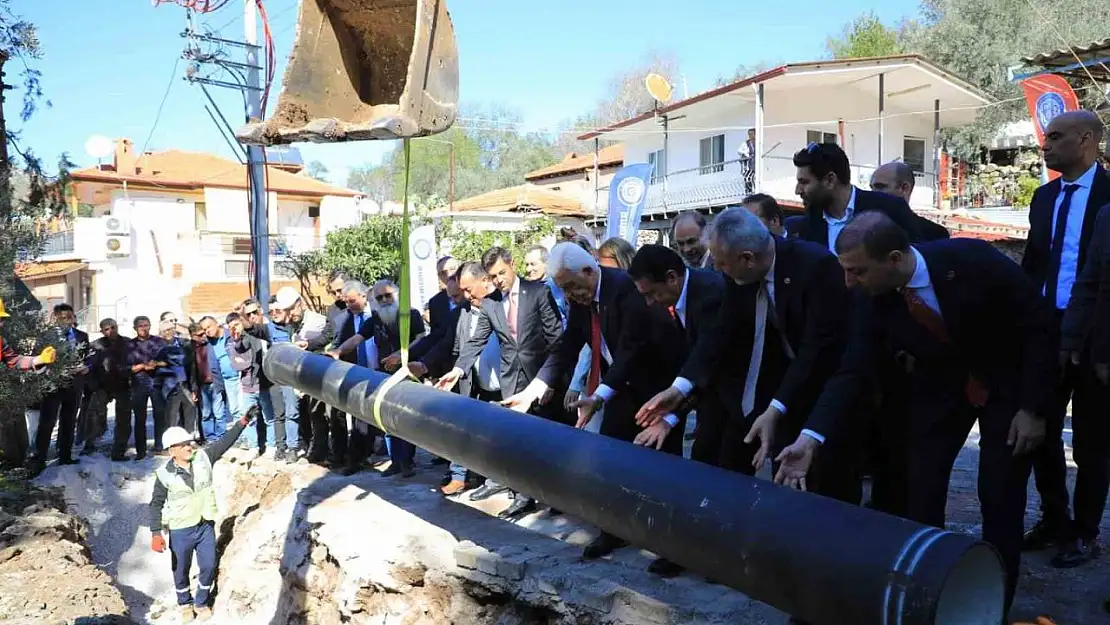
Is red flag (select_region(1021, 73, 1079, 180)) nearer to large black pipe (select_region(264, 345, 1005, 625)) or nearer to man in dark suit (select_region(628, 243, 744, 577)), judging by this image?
man in dark suit (select_region(628, 243, 744, 577))

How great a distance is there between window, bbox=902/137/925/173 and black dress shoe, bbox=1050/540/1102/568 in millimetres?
20159

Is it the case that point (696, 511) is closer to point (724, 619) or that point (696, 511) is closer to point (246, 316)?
point (724, 619)

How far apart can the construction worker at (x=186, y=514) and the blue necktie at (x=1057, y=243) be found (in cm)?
660

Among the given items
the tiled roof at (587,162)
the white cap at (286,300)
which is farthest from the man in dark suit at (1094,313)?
the tiled roof at (587,162)

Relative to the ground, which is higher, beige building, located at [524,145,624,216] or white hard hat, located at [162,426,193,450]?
beige building, located at [524,145,624,216]

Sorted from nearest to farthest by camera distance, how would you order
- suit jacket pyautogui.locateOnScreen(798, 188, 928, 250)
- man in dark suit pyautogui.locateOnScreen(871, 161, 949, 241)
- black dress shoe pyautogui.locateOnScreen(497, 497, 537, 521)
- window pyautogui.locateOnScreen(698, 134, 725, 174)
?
1. suit jacket pyautogui.locateOnScreen(798, 188, 928, 250)
2. man in dark suit pyautogui.locateOnScreen(871, 161, 949, 241)
3. black dress shoe pyautogui.locateOnScreen(497, 497, 537, 521)
4. window pyautogui.locateOnScreen(698, 134, 725, 174)

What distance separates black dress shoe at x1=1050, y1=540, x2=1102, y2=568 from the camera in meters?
3.65

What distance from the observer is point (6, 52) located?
9766mm

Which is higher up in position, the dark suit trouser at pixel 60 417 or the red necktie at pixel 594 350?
the red necktie at pixel 594 350

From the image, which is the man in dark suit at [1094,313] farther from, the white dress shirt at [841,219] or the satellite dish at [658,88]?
the satellite dish at [658,88]

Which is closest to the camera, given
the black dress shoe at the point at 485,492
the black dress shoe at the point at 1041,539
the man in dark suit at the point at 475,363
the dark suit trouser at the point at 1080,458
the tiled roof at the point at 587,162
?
the dark suit trouser at the point at 1080,458

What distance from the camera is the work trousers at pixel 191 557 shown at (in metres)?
7.54

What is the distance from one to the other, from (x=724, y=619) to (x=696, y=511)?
2.31ft

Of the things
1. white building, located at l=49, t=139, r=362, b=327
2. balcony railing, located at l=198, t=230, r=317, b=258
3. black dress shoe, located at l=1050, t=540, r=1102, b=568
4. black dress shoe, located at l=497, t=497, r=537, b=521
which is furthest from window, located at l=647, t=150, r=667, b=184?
black dress shoe, located at l=1050, t=540, r=1102, b=568
